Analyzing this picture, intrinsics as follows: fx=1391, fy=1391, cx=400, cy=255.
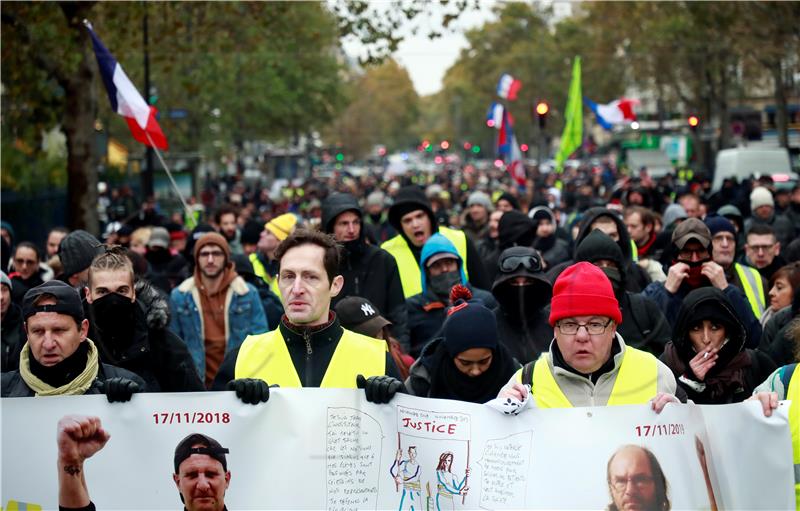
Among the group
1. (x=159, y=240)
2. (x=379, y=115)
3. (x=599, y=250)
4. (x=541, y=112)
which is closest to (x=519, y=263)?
(x=599, y=250)

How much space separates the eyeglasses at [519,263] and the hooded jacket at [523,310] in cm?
2

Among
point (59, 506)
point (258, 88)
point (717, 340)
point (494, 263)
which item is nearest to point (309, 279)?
point (59, 506)

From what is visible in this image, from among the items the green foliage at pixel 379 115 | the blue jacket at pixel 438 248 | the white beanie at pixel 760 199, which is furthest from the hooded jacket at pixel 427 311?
the green foliage at pixel 379 115

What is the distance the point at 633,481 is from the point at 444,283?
3999mm

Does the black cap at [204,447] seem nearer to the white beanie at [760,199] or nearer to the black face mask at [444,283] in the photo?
the black face mask at [444,283]

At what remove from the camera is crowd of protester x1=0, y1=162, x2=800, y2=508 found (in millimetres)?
5258

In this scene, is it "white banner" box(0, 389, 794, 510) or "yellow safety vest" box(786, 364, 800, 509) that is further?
"yellow safety vest" box(786, 364, 800, 509)

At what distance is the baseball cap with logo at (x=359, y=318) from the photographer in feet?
24.0

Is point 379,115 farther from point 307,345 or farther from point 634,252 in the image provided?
point 307,345

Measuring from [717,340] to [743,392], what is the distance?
0.26m

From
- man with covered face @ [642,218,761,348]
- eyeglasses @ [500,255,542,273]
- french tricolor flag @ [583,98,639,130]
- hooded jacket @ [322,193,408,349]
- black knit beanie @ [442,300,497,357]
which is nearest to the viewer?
black knit beanie @ [442,300,497,357]

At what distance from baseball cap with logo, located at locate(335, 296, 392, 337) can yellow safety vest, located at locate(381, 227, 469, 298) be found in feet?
7.85

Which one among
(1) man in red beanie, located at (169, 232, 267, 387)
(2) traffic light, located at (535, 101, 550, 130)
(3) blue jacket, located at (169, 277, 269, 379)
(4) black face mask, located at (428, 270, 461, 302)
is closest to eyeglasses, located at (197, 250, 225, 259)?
(1) man in red beanie, located at (169, 232, 267, 387)

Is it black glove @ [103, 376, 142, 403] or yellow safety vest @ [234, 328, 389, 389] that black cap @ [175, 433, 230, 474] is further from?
yellow safety vest @ [234, 328, 389, 389]
